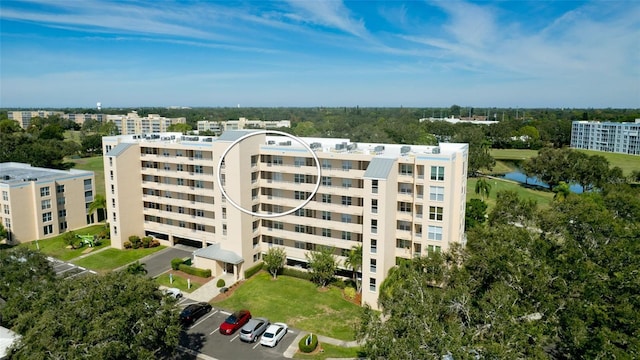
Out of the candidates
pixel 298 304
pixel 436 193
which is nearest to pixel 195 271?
pixel 298 304

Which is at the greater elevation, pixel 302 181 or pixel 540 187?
pixel 302 181

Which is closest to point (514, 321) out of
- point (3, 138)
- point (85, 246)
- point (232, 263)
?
point (232, 263)

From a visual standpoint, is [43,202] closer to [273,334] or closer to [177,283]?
[177,283]

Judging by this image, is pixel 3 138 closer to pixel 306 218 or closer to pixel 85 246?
pixel 85 246

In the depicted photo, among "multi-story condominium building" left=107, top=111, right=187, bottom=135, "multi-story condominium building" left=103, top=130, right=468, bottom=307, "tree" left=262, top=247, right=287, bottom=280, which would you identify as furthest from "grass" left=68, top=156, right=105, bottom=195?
"multi-story condominium building" left=107, top=111, right=187, bottom=135

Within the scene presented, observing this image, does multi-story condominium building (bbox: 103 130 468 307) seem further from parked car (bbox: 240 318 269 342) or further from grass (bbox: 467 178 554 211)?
grass (bbox: 467 178 554 211)

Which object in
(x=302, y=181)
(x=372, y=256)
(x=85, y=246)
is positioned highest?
(x=302, y=181)
